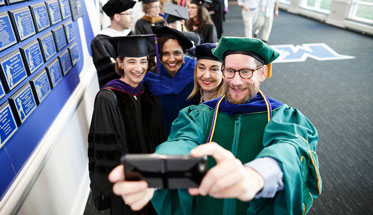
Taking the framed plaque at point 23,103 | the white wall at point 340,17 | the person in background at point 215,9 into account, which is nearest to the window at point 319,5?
the white wall at point 340,17

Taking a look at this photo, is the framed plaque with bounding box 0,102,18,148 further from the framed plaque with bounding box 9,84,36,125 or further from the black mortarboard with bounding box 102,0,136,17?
the black mortarboard with bounding box 102,0,136,17

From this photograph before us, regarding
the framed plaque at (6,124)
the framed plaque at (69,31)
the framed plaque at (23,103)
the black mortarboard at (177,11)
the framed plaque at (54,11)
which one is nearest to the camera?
the framed plaque at (6,124)

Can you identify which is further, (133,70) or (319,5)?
(319,5)

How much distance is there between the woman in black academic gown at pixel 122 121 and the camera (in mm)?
1794

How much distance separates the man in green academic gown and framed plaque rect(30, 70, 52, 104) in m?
1.13

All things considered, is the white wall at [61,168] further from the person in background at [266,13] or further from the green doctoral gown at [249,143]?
the person in background at [266,13]

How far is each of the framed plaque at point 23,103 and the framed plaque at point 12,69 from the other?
6cm

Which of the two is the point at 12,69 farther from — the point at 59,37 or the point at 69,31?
the point at 69,31

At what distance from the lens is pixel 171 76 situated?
2205 millimetres

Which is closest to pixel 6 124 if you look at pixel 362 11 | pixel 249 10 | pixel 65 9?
pixel 65 9

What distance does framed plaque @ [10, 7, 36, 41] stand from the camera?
1.54 meters

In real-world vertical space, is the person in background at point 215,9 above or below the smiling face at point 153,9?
below

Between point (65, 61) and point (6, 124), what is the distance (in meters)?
1.11

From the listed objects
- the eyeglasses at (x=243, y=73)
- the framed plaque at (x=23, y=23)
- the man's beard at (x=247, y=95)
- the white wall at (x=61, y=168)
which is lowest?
the white wall at (x=61, y=168)
